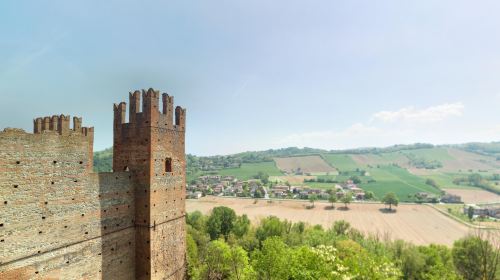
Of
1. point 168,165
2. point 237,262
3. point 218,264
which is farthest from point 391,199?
point 168,165

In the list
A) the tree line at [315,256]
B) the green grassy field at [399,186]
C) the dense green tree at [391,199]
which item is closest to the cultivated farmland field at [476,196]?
the green grassy field at [399,186]

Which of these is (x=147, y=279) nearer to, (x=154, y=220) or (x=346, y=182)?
(x=154, y=220)

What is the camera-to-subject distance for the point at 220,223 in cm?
6034

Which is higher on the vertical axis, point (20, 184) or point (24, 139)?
point (24, 139)

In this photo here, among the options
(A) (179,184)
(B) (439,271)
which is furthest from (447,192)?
(A) (179,184)

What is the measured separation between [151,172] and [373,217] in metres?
92.8

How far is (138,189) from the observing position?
19781 mm

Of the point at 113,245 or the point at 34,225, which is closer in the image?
→ the point at 34,225

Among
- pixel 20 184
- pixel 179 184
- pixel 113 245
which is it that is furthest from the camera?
pixel 179 184

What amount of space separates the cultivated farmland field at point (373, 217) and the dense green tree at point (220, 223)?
2486 cm

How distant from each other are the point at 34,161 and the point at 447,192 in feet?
556

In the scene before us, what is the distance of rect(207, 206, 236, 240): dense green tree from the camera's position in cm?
5978

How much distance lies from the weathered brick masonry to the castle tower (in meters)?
0.07

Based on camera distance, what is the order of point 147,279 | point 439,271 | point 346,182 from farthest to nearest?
1. point 346,182
2. point 439,271
3. point 147,279
